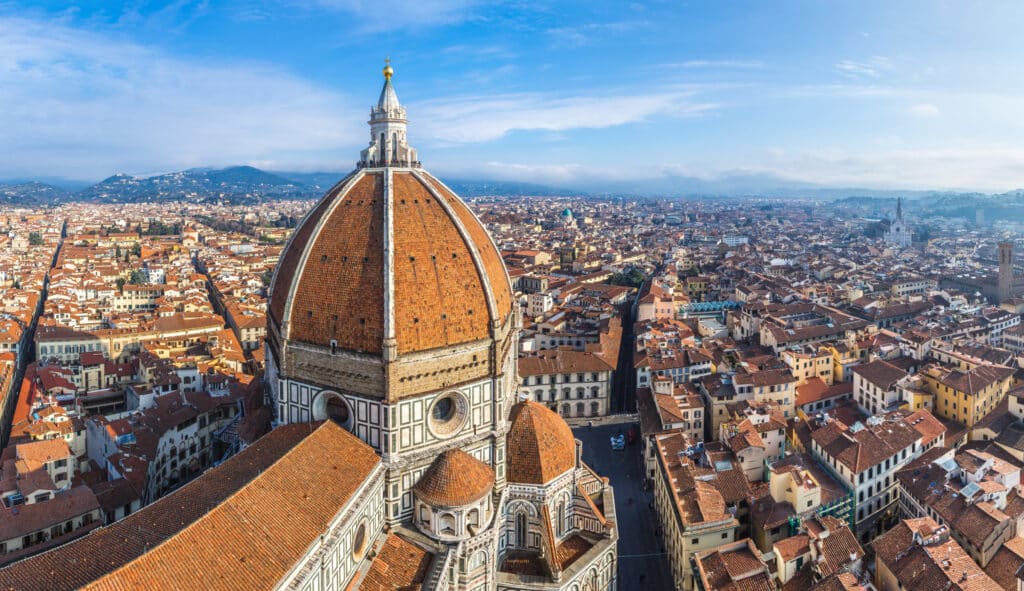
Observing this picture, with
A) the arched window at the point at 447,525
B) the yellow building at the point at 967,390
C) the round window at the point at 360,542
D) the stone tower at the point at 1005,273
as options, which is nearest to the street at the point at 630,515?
the arched window at the point at 447,525

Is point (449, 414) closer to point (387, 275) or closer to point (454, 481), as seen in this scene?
point (454, 481)

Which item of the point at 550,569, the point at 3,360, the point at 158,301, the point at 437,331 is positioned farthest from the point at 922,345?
the point at 158,301

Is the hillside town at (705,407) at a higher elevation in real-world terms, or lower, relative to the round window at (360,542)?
lower

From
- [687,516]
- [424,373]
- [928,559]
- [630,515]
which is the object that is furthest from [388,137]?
[928,559]

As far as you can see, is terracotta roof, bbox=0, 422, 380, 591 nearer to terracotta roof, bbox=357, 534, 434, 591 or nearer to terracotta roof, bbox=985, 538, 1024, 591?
terracotta roof, bbox=357, 534, 434, 591

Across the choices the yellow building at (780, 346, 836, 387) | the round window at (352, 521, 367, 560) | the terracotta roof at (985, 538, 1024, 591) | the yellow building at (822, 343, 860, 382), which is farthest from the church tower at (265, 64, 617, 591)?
the yellow building at (822, 343, 860, 382)

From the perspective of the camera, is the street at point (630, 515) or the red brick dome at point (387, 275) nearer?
the red brick dome at point (387, 275)

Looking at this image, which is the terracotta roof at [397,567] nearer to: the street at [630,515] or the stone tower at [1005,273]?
the street at [630,515]
